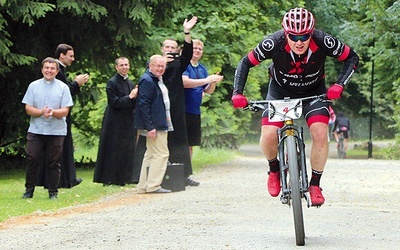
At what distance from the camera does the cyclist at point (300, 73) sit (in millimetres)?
9422

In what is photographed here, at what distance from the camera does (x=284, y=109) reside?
9.59m

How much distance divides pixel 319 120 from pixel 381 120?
173 ft

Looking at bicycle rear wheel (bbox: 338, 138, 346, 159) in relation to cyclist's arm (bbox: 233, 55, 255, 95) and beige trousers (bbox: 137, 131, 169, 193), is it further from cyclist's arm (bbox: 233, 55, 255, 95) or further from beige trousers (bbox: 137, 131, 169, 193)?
cyclist's arm (bbox: 233, 55, 255, 95)

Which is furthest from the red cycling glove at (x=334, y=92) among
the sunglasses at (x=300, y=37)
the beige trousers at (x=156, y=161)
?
the beige trousers at (x=156, y=161)

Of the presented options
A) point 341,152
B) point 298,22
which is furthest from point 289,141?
point 341,152

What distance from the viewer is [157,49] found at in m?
20.0

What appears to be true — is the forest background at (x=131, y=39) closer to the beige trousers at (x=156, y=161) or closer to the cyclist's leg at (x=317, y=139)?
the beige trousers at (x=156, y=161)

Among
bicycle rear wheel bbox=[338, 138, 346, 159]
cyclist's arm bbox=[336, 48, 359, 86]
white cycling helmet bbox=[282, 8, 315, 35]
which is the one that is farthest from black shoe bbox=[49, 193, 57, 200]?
bicycle rear wheel bbox=[338, 138, 346, 159]

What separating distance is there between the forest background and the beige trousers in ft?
11.9

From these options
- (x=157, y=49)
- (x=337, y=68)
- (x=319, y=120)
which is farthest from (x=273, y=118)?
(x=337, y=68)

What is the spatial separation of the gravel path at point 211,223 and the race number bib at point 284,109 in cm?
104

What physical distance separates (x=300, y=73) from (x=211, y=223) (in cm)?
198

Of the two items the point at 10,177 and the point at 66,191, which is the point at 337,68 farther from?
the point at 66,191

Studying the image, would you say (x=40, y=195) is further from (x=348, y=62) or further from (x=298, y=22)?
(x=298, y=22)
